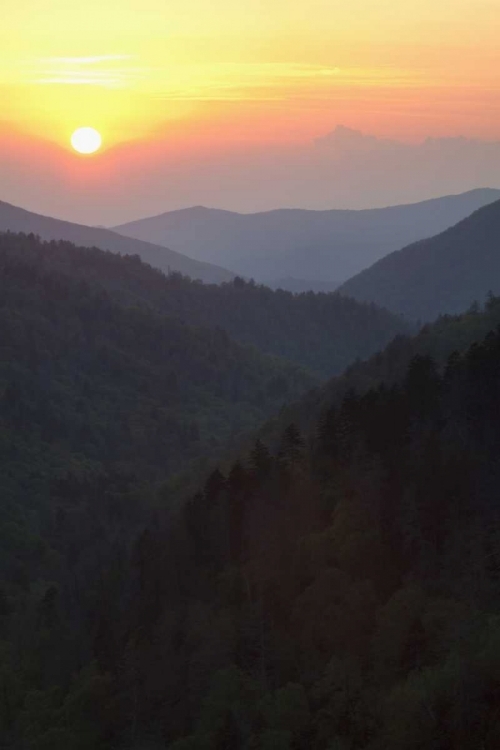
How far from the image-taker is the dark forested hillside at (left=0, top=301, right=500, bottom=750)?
1112 inches

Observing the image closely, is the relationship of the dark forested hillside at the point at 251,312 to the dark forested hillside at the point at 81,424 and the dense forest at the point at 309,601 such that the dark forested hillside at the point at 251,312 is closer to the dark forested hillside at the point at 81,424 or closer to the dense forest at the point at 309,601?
the dark forested hillside at the point at 81,424

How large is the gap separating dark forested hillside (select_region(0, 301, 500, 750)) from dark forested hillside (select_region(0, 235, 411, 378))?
121882 millimetres

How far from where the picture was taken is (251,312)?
192125 millimetres

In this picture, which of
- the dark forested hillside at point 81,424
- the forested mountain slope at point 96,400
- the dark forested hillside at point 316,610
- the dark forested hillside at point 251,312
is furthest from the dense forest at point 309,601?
the dark forested hillside at point 251,312

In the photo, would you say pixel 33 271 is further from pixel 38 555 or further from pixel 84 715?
pixel 84 715

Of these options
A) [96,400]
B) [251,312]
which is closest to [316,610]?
[96,400]

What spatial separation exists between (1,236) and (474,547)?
14477 centimetres

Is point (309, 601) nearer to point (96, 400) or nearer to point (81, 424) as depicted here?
point (81, 424)

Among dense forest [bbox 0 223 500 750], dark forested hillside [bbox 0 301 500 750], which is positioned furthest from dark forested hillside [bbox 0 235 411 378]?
dark forested hillside [bbox 0 301 500 750]

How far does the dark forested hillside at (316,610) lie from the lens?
28234mm

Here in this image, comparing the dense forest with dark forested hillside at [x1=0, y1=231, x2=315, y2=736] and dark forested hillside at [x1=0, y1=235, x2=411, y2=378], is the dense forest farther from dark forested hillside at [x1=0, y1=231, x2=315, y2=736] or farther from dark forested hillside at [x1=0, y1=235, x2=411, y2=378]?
dark forested hillside at [x1=0, y1=235, x2=411, y2=378]

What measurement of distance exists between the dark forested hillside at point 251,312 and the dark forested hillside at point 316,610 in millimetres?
121882

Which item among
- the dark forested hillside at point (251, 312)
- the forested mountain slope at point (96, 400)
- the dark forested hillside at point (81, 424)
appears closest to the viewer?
the dark forested hillside at point (81, 424)

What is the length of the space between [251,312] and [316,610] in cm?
15888
